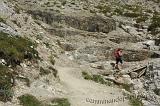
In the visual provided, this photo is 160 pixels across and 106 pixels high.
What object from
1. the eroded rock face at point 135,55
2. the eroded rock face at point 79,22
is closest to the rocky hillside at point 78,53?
the eroded rock face at point 79,22

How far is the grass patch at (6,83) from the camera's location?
82.2ft

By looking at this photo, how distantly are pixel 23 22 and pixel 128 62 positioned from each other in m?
12.4

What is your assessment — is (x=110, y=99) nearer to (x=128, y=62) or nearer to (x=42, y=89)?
(x=42, y=89)

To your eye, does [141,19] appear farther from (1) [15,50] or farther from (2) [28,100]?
(2) [28,100]

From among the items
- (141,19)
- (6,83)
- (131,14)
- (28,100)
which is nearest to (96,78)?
(28,100)

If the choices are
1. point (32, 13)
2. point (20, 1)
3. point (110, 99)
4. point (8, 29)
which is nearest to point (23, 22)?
point (32, 13)

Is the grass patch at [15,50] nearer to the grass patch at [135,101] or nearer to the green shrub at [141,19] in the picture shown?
the grass patch at [135,101]

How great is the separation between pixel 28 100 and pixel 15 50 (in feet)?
18.8

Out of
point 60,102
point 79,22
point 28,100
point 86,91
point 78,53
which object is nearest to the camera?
point 28,100

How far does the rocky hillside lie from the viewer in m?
28.3

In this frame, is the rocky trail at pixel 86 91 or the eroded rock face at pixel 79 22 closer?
the rocky trail at pixel 86 91

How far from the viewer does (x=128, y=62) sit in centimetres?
4200

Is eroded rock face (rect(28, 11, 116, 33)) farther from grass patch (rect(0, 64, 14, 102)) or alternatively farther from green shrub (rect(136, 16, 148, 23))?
grass patch (rect(0, 64, 14, 102))

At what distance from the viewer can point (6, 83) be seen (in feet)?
85.2
